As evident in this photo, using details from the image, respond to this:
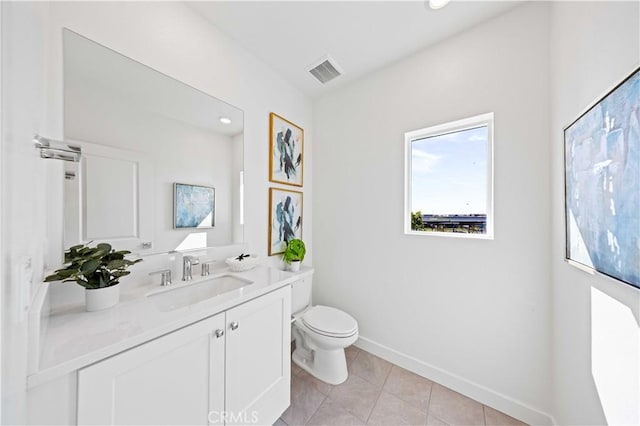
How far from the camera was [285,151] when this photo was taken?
2047 mm

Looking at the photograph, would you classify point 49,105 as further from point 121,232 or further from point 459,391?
point 459,391

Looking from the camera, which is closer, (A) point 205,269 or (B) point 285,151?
(A) point 205,269

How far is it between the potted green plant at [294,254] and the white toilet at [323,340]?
0.17m

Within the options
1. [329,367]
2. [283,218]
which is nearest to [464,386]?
[329,367]

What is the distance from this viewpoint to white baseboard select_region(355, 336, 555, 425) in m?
1.33

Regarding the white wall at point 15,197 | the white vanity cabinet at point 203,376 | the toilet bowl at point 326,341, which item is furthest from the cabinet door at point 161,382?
the toilet bowl at point 326,341

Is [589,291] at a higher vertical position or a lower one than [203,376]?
higher

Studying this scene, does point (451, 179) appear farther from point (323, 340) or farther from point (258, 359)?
point (258, 359)

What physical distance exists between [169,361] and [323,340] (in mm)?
1057

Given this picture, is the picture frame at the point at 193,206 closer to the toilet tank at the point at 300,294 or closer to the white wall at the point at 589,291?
the toilet tank at the point at 300,294

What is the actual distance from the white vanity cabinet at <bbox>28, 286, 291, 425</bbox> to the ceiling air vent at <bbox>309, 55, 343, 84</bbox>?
1.84 meters

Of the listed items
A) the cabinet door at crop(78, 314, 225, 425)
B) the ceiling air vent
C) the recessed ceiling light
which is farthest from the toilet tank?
the recessed ceiling light

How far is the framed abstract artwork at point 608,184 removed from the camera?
67cm

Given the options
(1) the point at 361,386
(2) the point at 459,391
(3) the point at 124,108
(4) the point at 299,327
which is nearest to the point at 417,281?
(2) the point at 459,391
